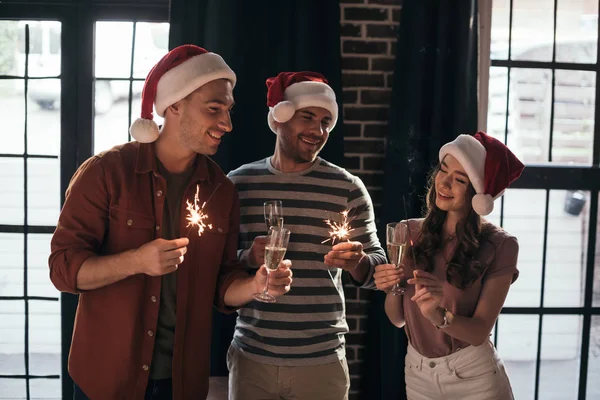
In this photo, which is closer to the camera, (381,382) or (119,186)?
(119,186)

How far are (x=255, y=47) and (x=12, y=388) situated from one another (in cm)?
215

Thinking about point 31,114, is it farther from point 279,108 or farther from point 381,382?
point 381,382

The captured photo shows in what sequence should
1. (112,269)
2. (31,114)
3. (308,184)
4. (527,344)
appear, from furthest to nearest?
(527,344) → (31,114) → (308,184) → (112,269)

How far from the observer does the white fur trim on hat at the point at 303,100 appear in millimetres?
2354

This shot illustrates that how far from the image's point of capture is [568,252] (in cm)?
346

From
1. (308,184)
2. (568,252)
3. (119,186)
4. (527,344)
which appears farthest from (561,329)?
(119,186)

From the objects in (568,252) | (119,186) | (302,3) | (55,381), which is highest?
(302,3)

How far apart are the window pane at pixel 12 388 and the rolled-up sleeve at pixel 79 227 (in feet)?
5.93

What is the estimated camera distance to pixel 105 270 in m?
1.81

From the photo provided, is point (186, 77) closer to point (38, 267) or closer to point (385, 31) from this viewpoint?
point (385, 31)

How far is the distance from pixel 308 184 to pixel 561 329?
194 centimetres

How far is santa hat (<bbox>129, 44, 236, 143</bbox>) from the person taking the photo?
200 cm

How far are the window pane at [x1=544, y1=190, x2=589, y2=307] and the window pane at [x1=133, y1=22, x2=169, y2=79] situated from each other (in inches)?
85.2

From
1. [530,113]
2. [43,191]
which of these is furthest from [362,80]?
[43,191]
